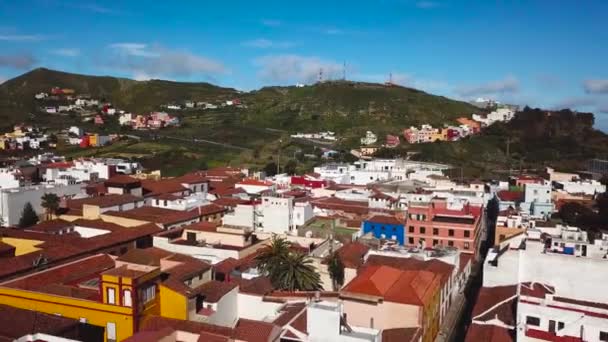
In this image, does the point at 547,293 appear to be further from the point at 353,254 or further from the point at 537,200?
the point at 537,200

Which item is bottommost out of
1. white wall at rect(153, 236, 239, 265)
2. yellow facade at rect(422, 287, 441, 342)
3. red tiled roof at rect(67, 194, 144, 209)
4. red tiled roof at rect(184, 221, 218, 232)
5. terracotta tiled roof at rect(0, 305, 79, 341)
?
yellow facade at rect(422, 287, 441, 342)

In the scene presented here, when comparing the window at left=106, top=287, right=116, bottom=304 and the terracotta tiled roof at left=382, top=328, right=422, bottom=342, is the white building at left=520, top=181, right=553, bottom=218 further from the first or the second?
the window at left=106, top=287, right=116, bottom=304

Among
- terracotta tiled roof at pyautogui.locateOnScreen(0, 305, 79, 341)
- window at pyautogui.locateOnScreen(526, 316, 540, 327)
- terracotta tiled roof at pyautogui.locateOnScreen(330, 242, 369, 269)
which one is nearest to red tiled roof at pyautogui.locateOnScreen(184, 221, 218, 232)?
terracotta tiled roof at pyautogui.locateOnScreen(330, 242, 369, 269)

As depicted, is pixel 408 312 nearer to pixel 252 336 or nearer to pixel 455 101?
pixel 252 336

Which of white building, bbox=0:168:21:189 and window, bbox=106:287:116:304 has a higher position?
white building, bbox=0:168:21:189

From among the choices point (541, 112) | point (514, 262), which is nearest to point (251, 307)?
point (514, 262)

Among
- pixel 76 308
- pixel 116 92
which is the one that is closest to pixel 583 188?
pixel 76 308
